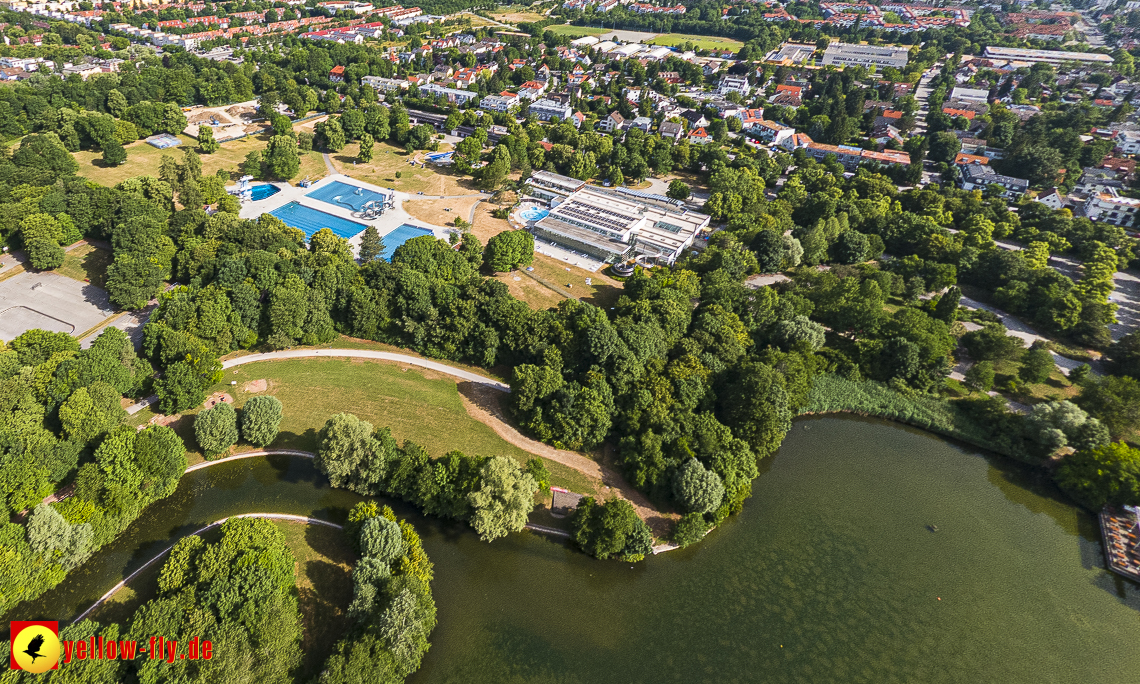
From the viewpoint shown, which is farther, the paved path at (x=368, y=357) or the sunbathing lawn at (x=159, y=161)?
the sunbathing lawn at (x=159, y=161)

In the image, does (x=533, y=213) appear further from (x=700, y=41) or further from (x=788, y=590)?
(x=700, y=41)

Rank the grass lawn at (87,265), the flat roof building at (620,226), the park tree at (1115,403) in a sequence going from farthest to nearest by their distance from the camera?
the flat roof building at (620,226)
the grass lawn at (87,265)
the park tree at (1115,403)

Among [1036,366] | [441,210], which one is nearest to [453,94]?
[441,210]

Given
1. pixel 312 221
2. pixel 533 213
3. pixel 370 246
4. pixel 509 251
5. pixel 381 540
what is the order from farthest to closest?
pixel 533 213, pixel 312 221, pixel 370 246, pixel 509 251, pixel 381 540

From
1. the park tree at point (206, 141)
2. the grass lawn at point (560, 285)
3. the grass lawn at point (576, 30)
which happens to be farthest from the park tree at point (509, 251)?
the grass lawn at point (576, 30)

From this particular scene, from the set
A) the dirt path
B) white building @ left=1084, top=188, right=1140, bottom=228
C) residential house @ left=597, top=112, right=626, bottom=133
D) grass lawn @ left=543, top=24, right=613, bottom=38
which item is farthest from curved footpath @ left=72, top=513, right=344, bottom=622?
grass lawn @ left=543, top=24, right=613, bottom=38

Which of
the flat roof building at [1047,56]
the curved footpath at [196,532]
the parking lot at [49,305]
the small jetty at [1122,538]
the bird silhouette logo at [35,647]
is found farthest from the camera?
the flat roof building at [1047,56]

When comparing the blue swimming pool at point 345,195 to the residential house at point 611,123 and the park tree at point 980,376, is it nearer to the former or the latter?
the residential house at point 611,123
